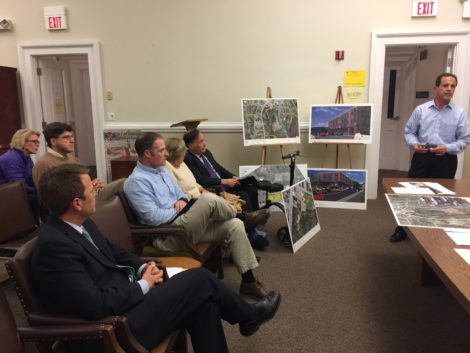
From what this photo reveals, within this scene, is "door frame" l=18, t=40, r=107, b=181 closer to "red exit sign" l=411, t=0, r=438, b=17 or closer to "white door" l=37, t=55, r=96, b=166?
"white door" l=37, t=55, r=96, b=166

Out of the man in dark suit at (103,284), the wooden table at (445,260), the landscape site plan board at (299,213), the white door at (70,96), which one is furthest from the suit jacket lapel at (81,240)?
the white door at (70,96)

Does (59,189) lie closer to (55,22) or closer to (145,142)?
(145,142)

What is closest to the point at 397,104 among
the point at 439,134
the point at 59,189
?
the point at 439,134

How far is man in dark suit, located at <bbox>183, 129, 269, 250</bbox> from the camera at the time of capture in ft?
11.2

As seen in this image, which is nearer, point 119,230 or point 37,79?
point 119,230

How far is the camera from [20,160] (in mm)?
3383

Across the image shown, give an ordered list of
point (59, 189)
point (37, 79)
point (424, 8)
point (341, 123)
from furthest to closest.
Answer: point (37, 79) → point (341, 123) → point (424, 8) → point (59, 189)

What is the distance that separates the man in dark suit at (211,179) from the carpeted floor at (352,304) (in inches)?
7.7

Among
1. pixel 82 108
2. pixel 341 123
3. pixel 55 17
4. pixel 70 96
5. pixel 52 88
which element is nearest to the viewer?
pixel 341 123

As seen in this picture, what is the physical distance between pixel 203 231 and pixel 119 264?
0.73 meters

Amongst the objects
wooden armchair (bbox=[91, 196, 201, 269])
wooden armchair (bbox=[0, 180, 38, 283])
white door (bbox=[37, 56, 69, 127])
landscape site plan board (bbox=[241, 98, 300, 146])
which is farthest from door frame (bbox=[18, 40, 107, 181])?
wooden armchair (bbox=[91, 196, 201, 269])

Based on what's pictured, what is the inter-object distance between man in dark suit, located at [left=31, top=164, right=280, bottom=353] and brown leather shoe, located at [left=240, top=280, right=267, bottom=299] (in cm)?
74

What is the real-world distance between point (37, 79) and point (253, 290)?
4.82m

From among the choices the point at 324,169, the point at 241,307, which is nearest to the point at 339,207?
the point at 324,169
